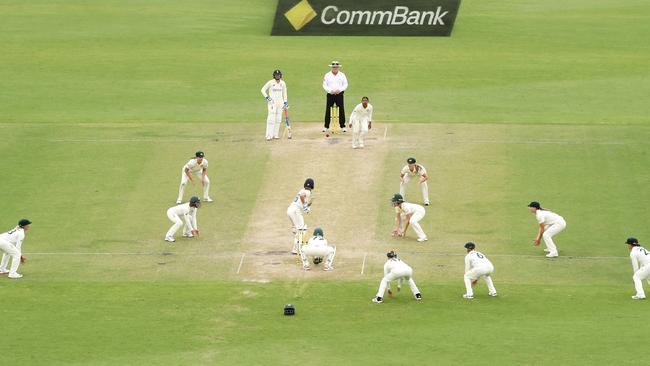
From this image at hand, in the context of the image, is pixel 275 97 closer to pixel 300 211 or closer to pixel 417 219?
pixel 300 211

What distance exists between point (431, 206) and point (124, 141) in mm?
14296

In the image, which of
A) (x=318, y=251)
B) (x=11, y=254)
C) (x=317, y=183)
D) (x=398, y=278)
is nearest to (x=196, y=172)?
(x=317, y=183)

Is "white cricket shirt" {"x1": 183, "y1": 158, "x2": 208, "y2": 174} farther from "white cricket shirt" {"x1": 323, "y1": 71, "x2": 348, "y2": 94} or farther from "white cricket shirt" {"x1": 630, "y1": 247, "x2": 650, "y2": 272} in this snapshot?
"white cricket shirt" {"x1": 630, "y1": 247, "x2": 650, "y2": 272}

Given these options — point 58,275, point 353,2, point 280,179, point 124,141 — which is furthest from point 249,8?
point 58,275

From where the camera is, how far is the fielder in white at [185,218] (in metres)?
49.4

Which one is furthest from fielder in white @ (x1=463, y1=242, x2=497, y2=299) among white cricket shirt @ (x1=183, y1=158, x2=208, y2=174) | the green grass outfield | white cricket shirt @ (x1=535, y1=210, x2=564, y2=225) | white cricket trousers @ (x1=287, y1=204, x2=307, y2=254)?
white cricket shirt @ (x1=183, y1=158, x2=208, y2=174)

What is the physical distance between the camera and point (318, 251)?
1836 inches

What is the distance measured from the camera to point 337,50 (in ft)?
246

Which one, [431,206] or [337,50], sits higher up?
[337,50]

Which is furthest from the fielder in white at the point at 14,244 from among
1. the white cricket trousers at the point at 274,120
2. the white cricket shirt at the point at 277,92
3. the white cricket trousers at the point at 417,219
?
the white cricket shirt at the point at 277,92

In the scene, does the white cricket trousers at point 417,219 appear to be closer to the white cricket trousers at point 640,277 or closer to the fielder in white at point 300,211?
the fielder in white at point 300,211

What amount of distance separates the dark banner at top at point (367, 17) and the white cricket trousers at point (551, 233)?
96.2 ft

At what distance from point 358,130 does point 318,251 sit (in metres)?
11.8

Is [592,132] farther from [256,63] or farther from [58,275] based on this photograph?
[58,275]
